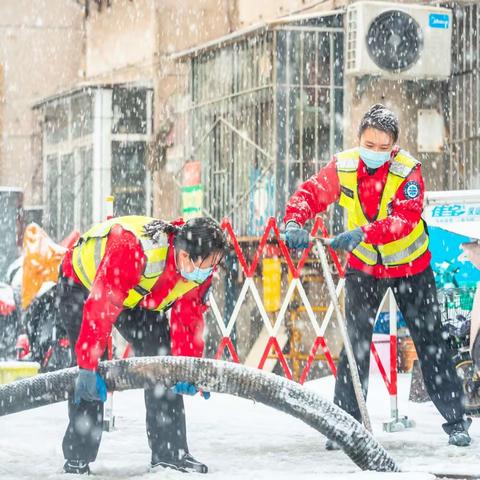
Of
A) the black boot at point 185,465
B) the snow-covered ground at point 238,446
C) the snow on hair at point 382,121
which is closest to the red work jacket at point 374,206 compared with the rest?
the snow on hair at point 382,121

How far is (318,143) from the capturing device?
47.2ft

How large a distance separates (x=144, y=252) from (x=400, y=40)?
888 centimetres

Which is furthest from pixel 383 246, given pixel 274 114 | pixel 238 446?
pixel 274 114

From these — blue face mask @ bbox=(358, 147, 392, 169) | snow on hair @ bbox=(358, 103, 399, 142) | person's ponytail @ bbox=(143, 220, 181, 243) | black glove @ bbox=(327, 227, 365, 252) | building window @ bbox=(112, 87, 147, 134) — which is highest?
building window @ bbox=(112, 87, 147, 134)

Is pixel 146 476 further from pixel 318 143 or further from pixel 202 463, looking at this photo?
pixel 318 143

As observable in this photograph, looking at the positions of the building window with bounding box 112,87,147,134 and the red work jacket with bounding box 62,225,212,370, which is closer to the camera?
the red work jacket with bounding box 62,225,212,370

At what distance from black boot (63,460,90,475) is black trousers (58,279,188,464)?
0.02 metres

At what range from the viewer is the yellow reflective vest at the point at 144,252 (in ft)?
16.4

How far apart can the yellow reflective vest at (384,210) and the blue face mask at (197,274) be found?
1.41 m

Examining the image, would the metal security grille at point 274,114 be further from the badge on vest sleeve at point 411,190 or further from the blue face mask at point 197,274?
the blue face mask at point 197,274

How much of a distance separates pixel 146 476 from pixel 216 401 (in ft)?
10.3

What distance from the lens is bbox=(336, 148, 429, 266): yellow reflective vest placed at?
6.20 meters

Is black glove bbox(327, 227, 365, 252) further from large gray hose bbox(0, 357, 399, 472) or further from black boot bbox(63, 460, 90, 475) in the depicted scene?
black boot bbox(63, 460, 90, 475)

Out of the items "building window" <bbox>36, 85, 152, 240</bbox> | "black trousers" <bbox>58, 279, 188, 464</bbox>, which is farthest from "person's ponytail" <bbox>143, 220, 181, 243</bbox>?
"building window" <bbox>36, 85, 152, 240</bbox>
